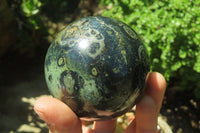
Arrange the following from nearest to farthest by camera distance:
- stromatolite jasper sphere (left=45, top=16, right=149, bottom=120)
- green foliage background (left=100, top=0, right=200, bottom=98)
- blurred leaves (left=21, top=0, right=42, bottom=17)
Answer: stromatolite jasper sphere (left=45, top=16, right=149, bottom=120)
green foliage background (left=100, top=0, right=200, bottom=98)
blurred leaves (left=21, top=0, right=42, bottom=17)

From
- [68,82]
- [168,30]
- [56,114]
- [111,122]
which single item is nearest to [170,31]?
[168,30]

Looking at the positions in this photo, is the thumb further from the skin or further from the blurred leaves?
the blurred leaves

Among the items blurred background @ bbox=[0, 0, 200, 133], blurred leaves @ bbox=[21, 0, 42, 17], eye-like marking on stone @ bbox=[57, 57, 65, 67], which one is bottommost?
blurred background @ bbox=[0, 0, 200, 133]

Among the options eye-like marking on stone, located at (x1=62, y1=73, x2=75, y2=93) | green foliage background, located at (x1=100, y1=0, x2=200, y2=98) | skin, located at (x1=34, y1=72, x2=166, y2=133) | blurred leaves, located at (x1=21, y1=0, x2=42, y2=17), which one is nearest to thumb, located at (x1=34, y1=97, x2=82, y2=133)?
skin, located at (x1=34, y1=72, x2=166, y2=133)

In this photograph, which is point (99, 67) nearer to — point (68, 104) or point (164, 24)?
point (68, 104)

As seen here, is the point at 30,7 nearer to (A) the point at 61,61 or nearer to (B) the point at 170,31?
(B) the point at 170,31

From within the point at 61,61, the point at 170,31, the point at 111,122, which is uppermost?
the point at 61,61

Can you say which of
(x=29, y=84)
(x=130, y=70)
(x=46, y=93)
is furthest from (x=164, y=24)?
(x=29, y=84)

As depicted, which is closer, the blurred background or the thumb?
the thumb
